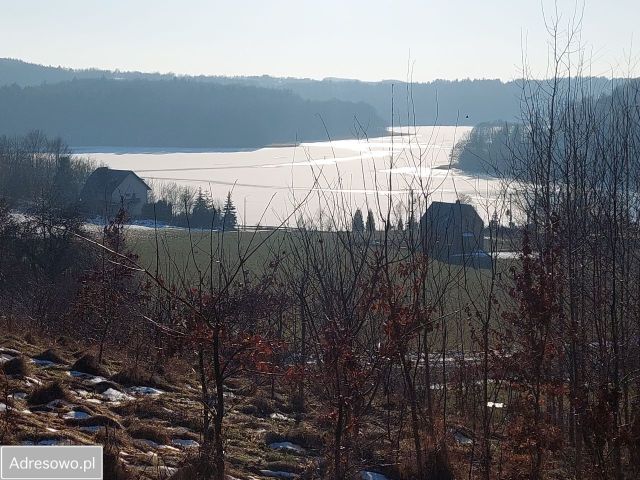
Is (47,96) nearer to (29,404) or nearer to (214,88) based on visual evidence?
(214,88)

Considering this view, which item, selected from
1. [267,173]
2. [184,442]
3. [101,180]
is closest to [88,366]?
[184,442]

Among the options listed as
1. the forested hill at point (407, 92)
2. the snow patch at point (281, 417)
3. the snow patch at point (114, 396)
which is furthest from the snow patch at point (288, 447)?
the forested hill at point (407, 92)

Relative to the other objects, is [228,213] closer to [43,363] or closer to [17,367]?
[43,363]

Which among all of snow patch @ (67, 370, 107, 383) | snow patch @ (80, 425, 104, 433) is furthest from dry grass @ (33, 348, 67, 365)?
snow patch @ (80, 425, 104, 433)

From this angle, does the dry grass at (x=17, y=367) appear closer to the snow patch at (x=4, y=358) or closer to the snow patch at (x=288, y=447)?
the snow patch at (x=4, y=358)

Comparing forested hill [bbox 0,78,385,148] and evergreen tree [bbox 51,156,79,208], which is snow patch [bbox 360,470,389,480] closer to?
evergreen tree [bbox 51,156,79,208]

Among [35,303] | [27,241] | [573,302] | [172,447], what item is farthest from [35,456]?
[27,241]
